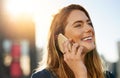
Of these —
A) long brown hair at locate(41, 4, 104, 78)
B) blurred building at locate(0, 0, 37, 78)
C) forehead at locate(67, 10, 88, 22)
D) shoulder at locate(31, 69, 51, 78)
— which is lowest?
blurred building at locate(0, 0, 37, 78)

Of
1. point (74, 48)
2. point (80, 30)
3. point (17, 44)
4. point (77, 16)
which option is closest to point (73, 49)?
point (74, 48)

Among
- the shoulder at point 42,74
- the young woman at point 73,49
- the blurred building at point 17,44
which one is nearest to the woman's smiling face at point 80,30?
the young woman at point 73,49

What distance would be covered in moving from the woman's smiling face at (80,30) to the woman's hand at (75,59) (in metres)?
0.06

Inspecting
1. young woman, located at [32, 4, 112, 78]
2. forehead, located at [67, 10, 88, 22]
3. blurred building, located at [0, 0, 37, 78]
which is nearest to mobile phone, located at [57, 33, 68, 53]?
young woman, located at [32, 4, 112, 78]

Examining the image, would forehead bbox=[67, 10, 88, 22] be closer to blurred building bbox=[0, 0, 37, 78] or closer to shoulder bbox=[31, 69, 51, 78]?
shoulder bbox=[31, 69, 51, 78]

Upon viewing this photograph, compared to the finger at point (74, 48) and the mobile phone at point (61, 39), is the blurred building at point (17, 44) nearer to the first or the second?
the mobile phone at point (61, 39)

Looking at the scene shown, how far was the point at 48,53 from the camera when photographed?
4.71 metres

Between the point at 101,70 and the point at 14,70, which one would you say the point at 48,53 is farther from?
the point at 14,70

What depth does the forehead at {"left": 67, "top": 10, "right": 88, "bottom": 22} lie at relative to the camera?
4.48 meters

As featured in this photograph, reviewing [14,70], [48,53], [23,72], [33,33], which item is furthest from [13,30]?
[48,53]

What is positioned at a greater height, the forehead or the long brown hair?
the forehead

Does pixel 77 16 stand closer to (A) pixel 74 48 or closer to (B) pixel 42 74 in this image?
(A) pixel 74 48

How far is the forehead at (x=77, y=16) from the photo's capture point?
448 cm

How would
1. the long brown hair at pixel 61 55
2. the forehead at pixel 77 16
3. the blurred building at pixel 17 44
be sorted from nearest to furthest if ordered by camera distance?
the forehead at pixel 77 16
the long brown hair at pixel 61 55
the blurred building at pixel 17 44
